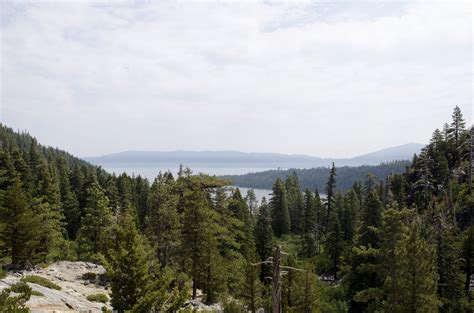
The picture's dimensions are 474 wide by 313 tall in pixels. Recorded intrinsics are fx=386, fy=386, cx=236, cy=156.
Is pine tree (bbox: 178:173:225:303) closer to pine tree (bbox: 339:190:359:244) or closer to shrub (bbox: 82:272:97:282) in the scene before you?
shrub (bbox: 82:272:97:282)

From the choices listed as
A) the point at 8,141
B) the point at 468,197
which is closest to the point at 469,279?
the point at 468,197

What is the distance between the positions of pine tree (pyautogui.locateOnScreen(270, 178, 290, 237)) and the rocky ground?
58102 mm

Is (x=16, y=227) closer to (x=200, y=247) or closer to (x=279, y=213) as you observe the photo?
(x=200, y=247)

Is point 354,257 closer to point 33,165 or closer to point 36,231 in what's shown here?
point 36,231

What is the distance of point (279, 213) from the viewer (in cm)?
9075

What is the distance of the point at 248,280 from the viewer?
103 feet

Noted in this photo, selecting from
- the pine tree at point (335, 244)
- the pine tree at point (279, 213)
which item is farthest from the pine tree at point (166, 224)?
the pine tree at point (279, 213)

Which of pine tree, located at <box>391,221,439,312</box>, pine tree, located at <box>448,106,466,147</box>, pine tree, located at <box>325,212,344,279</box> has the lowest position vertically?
pine tree, located at <box>325,212,344,279</box>

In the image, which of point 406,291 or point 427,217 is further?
point 427,217

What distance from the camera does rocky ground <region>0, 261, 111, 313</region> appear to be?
65.2 ft

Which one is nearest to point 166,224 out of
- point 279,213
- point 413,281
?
point 413,281

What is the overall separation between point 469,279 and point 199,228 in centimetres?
2642

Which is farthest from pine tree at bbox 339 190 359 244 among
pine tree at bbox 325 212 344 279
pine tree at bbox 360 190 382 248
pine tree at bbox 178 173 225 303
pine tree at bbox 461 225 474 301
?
pine tree at bbox 178 173 225 303

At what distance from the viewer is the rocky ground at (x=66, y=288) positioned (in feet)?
65.2
